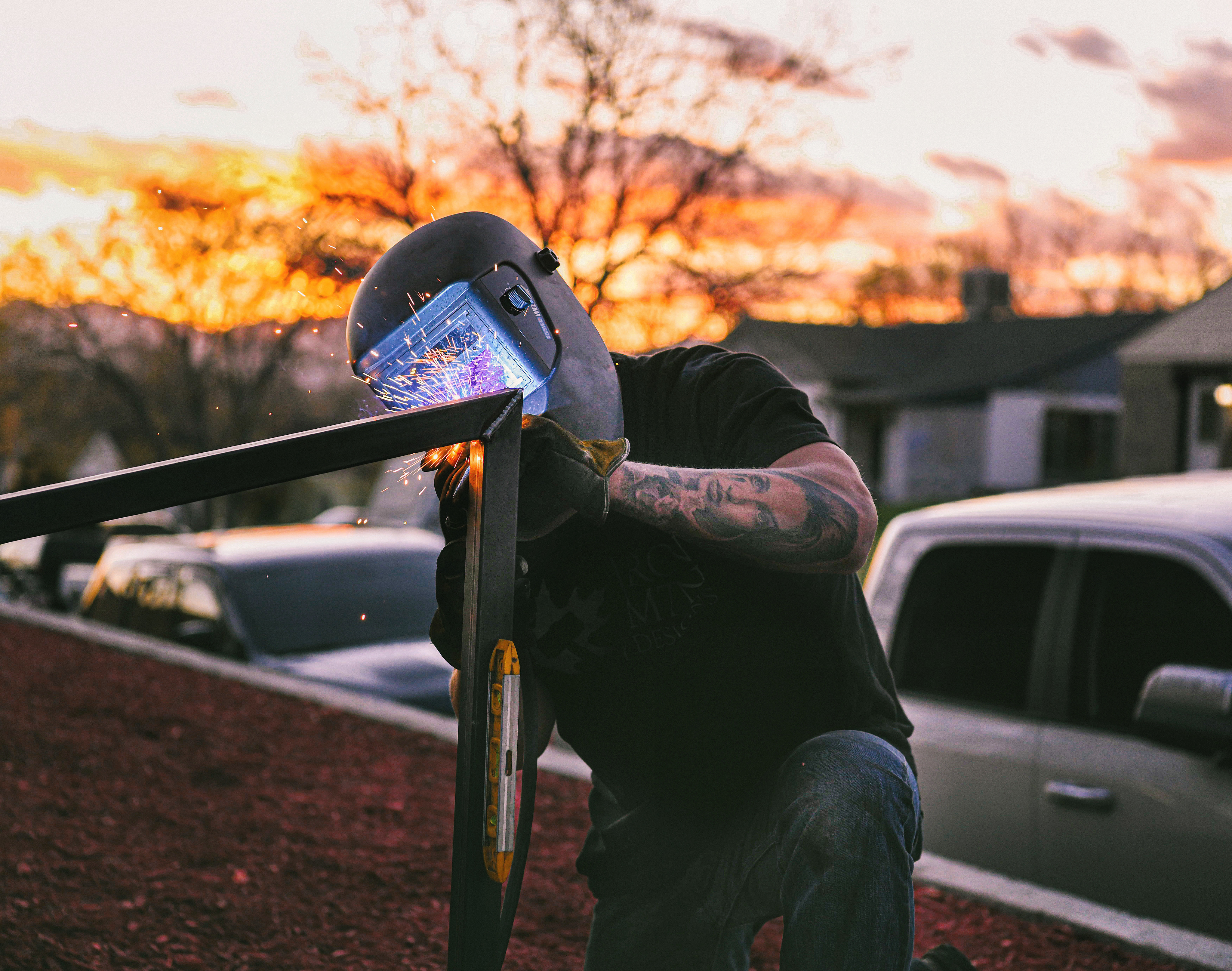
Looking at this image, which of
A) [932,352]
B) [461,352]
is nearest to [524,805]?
[461,352]

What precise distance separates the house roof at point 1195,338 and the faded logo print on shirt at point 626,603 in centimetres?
2676

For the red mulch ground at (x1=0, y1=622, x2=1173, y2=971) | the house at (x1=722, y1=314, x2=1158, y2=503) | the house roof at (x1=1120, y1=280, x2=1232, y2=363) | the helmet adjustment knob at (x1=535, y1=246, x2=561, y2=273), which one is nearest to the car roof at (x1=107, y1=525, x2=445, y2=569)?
the red mulch ground at (x1=0, y1=622, x2=1173, y2=971)

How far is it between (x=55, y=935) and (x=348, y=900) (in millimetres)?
782

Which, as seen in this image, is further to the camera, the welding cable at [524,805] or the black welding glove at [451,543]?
the welding cable at [524,805]

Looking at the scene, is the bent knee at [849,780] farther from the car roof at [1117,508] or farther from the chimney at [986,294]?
→ the chimney at [986,294]

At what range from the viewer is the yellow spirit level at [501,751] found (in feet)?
4.88

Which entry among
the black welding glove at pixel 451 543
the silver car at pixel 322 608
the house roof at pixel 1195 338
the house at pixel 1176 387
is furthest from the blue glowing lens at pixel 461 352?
the house at pixel 1176 387

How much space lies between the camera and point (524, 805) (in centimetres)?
190

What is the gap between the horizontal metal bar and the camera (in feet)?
4.24

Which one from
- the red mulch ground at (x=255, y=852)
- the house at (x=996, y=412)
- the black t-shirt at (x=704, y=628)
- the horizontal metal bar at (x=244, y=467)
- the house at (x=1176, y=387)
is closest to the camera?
the horizontal metal bar at (x=244, y=467)

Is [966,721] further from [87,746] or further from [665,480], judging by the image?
[87,746]

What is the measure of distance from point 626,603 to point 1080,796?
1783 millimetres

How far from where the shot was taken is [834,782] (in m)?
1.78

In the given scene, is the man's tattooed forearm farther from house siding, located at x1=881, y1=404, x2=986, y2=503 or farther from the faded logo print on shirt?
house siding, located at x1=881, y1=404, x2=986, y2=503
